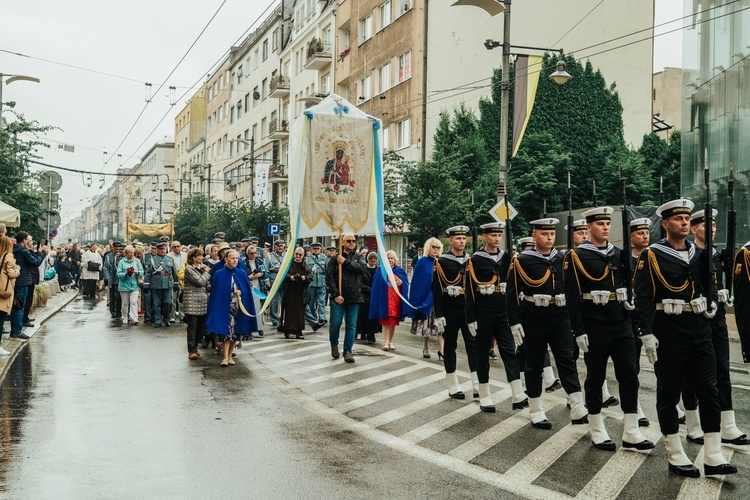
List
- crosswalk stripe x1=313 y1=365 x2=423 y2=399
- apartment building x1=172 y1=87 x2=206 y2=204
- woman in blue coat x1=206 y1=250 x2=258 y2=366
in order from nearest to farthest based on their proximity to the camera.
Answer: crosswalk stripe x1=313 y1=365 x2=423 y2=399
woman in blue coat x1=206 y1=250 x2=258 y2=366
apartment building x1=172 y1=87 x2=206 y2=204

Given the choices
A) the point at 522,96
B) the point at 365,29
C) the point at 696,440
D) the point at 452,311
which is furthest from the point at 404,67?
the point at 696,440

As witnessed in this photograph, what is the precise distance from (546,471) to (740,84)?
17455 millimetres

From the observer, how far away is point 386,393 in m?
10.2

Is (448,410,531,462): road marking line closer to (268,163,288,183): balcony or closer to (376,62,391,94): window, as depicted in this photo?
(376,62,391,94): window

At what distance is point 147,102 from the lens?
38.2 meters

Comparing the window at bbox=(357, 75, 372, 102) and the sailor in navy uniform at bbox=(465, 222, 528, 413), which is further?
the window at bbox=(357, 75, 372, 102)

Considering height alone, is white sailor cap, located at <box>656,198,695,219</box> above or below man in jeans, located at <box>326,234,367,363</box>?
above

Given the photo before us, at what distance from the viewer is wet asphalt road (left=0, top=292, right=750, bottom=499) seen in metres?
6.09

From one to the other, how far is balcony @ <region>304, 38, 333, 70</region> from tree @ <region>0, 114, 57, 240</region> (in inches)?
1023

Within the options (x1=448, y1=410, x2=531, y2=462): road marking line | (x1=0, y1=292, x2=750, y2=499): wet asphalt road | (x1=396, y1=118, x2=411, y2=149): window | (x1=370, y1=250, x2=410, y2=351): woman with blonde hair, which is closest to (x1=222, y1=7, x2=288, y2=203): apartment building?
(x1=396, y1=118, x2=411, y2=149): window

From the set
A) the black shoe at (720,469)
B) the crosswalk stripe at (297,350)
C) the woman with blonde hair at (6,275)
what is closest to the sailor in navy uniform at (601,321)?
the black shoe at (720,469)

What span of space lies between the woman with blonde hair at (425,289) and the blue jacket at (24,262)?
7012 mm

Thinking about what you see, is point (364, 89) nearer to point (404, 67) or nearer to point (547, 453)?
point (404, 67)

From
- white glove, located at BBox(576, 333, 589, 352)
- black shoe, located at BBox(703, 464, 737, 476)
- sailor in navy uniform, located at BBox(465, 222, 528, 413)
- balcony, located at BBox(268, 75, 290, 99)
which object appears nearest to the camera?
black shoe, located at BBox(703, 464, 737, 476)
